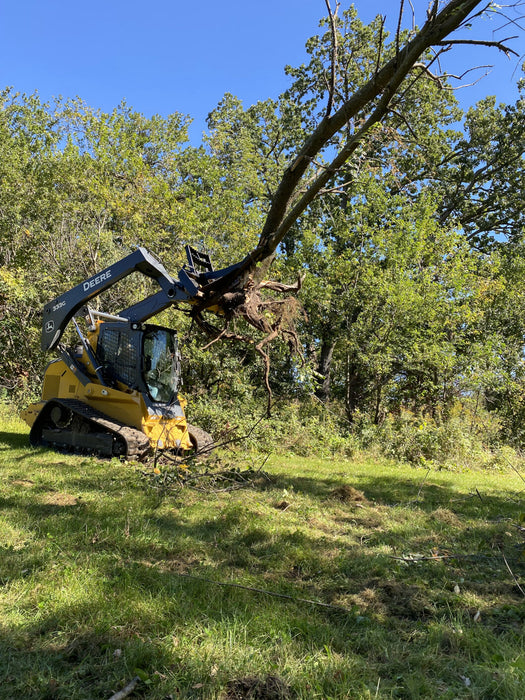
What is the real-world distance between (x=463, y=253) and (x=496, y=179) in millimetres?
7643

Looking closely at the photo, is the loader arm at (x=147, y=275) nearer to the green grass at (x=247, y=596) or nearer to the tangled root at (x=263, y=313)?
the tangled root at (x=263, y=313)

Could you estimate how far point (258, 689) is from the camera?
2.30 m

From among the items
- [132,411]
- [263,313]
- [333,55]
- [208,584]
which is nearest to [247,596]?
[208,584]

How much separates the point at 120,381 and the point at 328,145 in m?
5.40

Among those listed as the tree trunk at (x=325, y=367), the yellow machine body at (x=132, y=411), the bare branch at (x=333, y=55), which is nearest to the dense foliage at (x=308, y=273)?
the tree trunk at (x=325, y=367)

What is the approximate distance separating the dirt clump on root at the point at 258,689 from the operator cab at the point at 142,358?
20.1 ft

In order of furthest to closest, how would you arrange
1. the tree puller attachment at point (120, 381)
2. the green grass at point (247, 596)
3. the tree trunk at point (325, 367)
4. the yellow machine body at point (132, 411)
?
the tree trunk at point (325, 367) → the yellow machine body at point (132, 411) → the tree puller attachment at point (120, 381) → the green grass at point (247, 596)

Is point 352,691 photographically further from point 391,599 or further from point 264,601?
point 391,599

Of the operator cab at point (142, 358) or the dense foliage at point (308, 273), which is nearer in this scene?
the operator cab at point (142, 358)

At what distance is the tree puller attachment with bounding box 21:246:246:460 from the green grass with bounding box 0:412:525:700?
5.28 ft

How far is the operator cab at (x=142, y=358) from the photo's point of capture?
8164 millimetres

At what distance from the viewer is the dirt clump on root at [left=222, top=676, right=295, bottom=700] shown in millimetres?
2260

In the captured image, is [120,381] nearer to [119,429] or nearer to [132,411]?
[132,411]

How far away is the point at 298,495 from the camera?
21.8 feet
